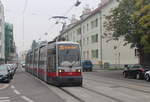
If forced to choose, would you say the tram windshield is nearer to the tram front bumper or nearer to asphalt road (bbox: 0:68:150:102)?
the tram front bumper

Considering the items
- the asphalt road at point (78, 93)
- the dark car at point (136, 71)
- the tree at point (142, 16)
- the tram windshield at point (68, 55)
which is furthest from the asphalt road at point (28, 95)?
the tree at point (142, 16)

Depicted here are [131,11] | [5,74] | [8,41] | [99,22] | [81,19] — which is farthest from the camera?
[8,41]

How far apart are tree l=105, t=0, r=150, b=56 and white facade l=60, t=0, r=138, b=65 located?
10852mm

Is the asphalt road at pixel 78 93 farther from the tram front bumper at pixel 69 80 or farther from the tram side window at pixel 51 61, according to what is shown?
the tram side window at pixel 51 61

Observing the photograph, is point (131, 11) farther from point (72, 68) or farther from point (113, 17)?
point (72, 68)

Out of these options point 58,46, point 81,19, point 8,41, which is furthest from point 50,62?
point 8,41

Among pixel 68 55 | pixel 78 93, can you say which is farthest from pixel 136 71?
pixel 78 93

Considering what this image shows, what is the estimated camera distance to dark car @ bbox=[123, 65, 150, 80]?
28780 millimetres

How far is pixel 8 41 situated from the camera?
10788cm

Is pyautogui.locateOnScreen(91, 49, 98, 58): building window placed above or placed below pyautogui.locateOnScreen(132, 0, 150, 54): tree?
below

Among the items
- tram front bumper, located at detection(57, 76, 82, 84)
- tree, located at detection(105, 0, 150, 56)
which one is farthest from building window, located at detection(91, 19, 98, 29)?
tram front bumper, located at detection(57, 76, 82, 84)

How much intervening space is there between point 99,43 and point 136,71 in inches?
1229

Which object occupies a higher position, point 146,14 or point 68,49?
point 146,14

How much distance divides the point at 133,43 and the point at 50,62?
1554cm
